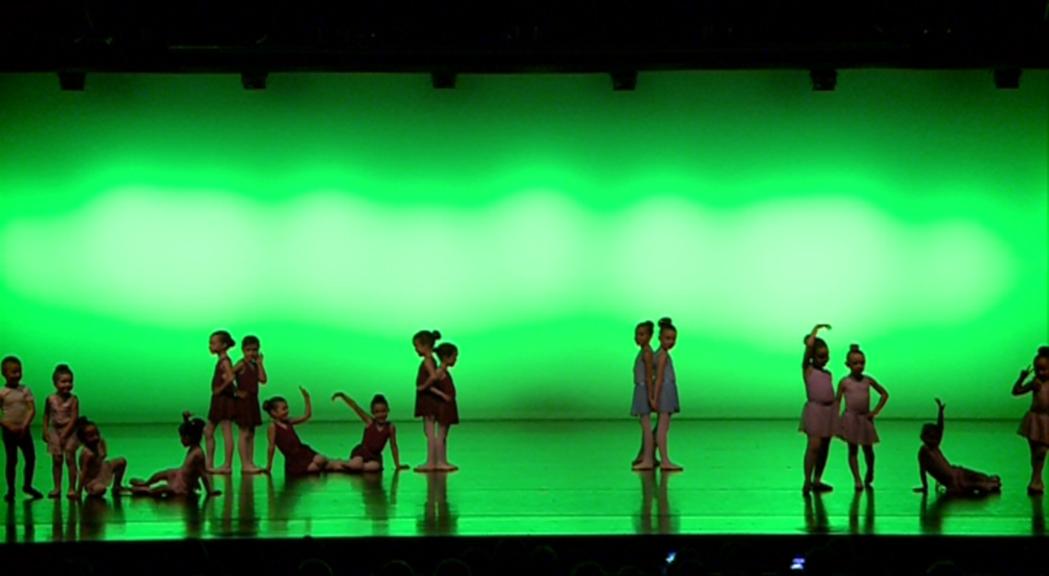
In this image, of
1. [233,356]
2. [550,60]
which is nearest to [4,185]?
[233,356]

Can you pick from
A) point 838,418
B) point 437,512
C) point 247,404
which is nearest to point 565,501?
point 437,512

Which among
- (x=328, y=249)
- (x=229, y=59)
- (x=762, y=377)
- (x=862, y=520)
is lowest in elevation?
(x=862, y=520)

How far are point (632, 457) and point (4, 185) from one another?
8745 mm

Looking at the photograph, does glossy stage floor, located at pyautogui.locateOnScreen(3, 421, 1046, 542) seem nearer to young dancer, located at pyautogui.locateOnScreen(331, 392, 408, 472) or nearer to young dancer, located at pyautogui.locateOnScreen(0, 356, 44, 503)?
young dancer, located at pyautogui.locateOnScreen(331, 392, 408, 472)

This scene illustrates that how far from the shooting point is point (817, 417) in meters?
14.8

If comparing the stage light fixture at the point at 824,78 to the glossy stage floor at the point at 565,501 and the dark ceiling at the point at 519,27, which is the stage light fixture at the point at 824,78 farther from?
the glossy stage floor at the point at 565,501

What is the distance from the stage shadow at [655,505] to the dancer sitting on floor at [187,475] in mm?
3475

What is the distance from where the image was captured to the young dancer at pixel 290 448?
1605 cm

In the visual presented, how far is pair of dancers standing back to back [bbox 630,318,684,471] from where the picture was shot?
1638 centimetres

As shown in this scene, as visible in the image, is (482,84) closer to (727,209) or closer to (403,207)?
(403,207)

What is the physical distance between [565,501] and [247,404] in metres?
3.71

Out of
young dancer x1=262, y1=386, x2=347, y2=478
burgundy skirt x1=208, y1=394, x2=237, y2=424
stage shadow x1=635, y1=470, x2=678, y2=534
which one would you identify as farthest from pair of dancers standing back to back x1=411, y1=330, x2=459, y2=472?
stage shadow x1=635, y1=470, x2=678, y2=534

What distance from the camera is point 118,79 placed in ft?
71.8

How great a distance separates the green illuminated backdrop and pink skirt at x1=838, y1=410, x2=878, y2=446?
7.21 meters
